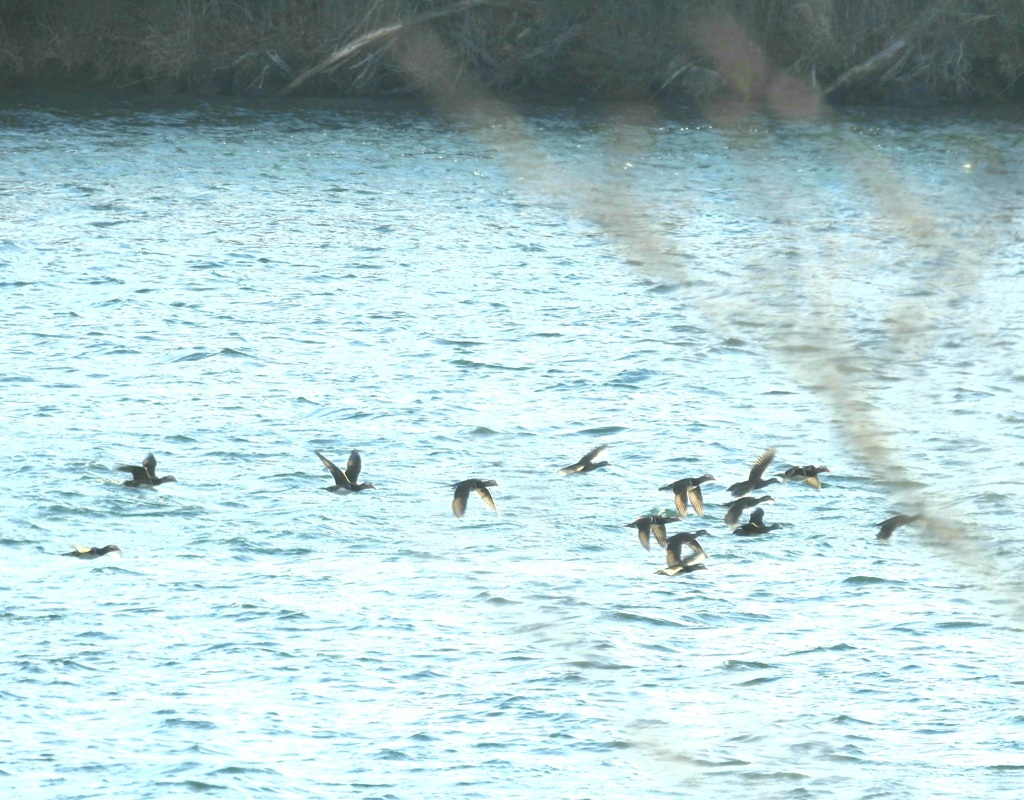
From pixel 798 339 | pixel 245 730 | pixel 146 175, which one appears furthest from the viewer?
pixel 146 175

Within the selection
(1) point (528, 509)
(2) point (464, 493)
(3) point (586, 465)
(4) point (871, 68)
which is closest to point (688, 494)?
(3) point (586, 465)

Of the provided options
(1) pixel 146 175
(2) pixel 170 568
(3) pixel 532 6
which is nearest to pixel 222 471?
(2) pixel 170 568

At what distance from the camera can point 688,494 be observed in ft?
57.8

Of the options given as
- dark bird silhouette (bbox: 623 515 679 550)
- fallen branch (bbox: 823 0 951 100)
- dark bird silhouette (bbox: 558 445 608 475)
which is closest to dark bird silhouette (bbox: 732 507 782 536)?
dark bird silhouette (bbox: 623 515 679 550)

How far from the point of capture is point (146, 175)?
41.4 m

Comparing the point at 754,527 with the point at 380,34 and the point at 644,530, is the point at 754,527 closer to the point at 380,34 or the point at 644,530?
the point at 644,530

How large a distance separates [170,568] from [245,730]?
3719 mm

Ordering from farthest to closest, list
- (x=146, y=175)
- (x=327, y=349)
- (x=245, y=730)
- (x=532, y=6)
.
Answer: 1. (x=532, y=6)
2. (x=146, y=175)
3. (x=327, y=349)
4. (x=245, y=730)

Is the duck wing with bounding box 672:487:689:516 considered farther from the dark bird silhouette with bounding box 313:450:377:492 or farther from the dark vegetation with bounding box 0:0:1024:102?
the dark vegetation with bounding box 0:0:1024:102

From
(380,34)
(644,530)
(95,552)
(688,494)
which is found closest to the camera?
(95,552)

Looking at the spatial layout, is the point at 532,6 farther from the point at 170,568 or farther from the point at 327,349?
the point at 170,568

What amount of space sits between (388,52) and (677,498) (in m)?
39.3

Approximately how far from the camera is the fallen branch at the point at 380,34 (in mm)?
52812

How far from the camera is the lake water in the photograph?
253 inches
